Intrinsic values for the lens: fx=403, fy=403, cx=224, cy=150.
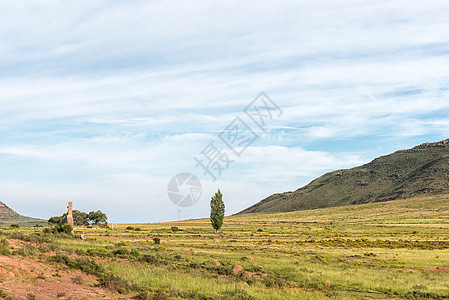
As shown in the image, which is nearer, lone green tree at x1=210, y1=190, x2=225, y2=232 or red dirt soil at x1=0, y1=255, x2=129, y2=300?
red dirt soil at x1=0, y1=255, x2=129, y2=300

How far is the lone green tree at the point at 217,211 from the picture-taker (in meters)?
87.9

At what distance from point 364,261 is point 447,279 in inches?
420

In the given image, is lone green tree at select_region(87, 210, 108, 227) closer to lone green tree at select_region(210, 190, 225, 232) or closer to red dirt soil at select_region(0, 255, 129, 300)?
lone green tree at select_region(210, 190, 225, 232)

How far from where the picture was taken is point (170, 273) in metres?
27.0

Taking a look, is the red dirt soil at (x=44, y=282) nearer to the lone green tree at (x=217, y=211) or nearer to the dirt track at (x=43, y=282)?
the dirt track at (x=43, y=282)

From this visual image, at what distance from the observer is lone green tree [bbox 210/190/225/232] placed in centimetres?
8788

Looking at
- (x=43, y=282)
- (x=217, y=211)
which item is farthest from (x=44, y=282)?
(x=217, y=211)

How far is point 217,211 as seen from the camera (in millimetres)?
89438

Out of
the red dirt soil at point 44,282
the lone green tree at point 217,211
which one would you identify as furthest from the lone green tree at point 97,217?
the red dirt soil at point 44,282

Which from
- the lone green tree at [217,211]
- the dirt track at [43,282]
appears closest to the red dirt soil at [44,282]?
the dirt track at [43,282]

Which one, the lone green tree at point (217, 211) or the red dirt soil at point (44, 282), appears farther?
the lone green tree at point (217, 211)

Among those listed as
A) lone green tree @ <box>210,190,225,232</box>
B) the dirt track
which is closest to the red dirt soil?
the dirt track

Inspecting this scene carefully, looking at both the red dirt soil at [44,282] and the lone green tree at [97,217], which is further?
the lone green tree at [97,217]

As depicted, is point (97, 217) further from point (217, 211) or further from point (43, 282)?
point (43, 282)
